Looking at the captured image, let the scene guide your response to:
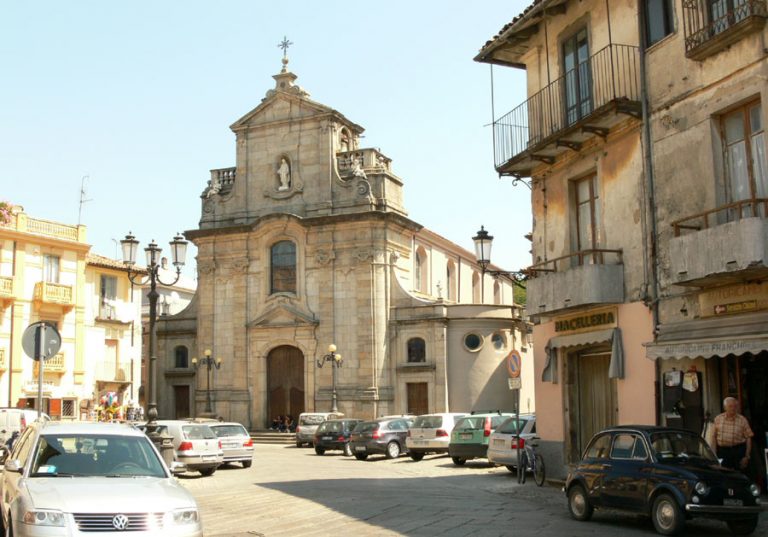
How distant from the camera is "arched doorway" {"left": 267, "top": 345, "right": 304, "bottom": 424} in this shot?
4650 cm

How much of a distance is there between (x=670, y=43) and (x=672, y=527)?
29.5 ft

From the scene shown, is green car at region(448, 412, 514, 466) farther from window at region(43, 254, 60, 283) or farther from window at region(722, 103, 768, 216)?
window at region(43, 254, 60, 283)

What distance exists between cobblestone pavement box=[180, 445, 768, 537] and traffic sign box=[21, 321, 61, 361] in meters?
3.76

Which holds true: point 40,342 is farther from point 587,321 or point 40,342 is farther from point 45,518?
point 587,321

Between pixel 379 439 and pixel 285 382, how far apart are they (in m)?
16.9

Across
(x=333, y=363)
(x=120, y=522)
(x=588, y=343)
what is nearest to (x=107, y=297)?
(x=333, y=363)

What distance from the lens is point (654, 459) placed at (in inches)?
499

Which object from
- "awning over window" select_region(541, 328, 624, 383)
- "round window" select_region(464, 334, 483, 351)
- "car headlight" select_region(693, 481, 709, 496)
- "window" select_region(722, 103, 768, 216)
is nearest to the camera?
"car headlight" select_region(693, 481, 709, 496)

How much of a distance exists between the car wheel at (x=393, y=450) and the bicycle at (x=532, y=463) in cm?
1049

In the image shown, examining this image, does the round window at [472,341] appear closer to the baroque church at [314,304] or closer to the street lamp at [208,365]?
the baroque church at [314,304]

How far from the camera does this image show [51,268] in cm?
4788

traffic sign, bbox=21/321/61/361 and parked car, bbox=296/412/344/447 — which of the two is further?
parked car, bbox=296/412/344/447

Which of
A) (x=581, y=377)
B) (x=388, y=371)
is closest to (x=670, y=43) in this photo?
(x=581, y=377)

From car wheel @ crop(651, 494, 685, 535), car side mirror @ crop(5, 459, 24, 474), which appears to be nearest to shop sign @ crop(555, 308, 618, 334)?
car wheel @ crop(651, 494, 685, 535)
